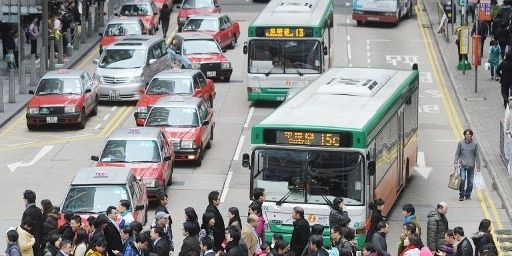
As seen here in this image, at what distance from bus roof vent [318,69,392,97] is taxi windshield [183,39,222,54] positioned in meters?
19.1

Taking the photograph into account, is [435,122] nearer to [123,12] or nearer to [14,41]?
[14,41]

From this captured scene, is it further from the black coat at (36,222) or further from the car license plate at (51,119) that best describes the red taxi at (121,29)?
the black coat at (36,222)

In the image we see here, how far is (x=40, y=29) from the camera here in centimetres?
5728

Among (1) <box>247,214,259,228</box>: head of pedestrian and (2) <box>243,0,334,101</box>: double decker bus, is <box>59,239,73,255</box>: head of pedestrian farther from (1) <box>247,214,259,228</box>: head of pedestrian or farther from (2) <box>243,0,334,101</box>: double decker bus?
(2) <box>243,0,334,101</box>: double decker bus

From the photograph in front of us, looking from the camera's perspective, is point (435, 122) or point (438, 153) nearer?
point (438, 153)

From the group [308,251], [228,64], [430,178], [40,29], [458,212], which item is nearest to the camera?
[308,251]

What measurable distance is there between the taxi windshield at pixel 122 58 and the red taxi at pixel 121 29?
20.4 ft

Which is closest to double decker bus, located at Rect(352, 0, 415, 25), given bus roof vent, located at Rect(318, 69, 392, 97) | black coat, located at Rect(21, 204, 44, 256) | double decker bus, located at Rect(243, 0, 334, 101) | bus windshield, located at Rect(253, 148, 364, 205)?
double decker bus, located at Rect(243, 0, 334, 101)

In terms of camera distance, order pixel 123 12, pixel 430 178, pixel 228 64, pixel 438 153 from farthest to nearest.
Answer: pixel 123 12 < pixel 228 64 < pixel 438 153 < pixel 430 178

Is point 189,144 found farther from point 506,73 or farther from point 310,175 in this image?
point 506,73

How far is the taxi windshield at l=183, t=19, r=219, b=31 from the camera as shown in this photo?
2274 inches

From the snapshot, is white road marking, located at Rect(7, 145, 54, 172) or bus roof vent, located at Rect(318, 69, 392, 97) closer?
bus roof vent, located at Rect(318, 69, 392, 97)

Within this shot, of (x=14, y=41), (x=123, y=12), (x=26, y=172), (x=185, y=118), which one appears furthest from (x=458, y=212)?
(x=123, y=12)

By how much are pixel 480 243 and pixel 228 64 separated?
28.5m
